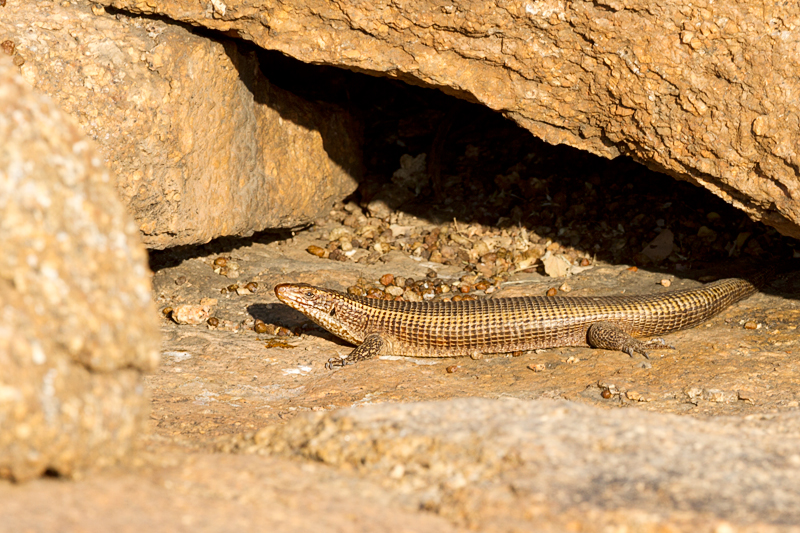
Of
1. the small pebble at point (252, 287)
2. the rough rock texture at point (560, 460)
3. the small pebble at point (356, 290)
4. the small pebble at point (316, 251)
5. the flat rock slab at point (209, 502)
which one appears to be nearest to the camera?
the flat rock slab at point (209, 502)

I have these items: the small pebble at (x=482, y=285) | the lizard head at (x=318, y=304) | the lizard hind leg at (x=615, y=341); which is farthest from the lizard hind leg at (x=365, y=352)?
the lizard hind leg at (x=615, y=341)

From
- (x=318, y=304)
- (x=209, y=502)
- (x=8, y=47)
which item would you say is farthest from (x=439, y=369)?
(x=8, y=47)

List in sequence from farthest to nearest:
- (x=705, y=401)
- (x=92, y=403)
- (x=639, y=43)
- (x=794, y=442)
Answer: (x=639, y=43), (x=705, y=401), (x=794, y=442), (x=92, y=403)

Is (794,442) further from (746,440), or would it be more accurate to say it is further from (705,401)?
(705,401)

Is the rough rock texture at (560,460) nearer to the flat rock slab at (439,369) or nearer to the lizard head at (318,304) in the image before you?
the flat rock slab at (439,369)

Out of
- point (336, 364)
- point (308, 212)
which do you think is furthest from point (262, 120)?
point (336, 364)

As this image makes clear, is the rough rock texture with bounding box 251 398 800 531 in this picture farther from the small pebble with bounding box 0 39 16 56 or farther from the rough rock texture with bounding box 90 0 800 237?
the small pebble with bounding box 0 39 16 56
